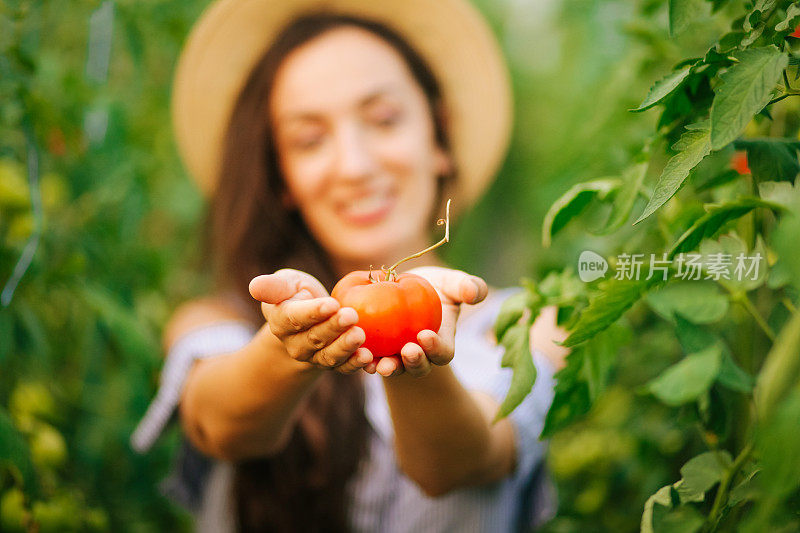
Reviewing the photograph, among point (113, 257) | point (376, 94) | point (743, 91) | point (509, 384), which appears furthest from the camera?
point (113, 257)

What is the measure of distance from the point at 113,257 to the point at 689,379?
1403 mm

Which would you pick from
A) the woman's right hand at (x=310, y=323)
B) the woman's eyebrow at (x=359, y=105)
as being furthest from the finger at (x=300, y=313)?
the woman's eyebrow at (x=359, y=105)

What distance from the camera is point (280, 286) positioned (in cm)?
69

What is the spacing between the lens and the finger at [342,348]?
641 millimetres

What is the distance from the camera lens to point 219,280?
1624mm

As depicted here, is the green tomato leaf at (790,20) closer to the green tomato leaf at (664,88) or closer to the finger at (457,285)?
the green tomato leaf at (664,88)

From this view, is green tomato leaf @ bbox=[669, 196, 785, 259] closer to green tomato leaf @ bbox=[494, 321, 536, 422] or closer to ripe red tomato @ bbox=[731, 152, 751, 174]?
green tomato leaf @ bbox=[494, 321, 536, 422]

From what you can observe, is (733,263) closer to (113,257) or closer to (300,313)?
(300,313)

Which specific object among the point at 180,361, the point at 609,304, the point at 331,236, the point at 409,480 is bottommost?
the point at 409,480

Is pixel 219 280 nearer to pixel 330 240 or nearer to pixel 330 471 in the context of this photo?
pixel 330 240

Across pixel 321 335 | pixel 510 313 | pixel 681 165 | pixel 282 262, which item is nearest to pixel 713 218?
pixel 681 165

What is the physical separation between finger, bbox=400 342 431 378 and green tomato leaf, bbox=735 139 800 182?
37 centimetres

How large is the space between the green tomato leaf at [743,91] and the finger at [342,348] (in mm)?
356

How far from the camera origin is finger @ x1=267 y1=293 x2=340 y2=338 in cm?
63
